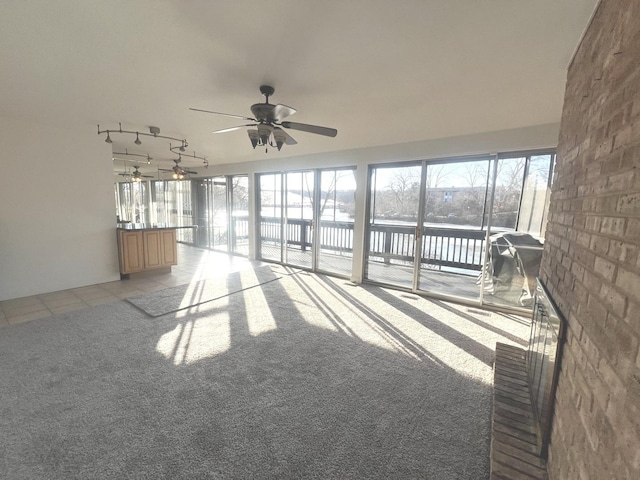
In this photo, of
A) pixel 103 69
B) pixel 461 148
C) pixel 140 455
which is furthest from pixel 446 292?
pixel 103 69

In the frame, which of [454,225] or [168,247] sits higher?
[454,225]

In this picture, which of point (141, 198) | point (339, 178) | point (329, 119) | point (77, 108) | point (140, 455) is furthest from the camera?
point (141, 198)

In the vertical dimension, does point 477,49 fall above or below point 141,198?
above

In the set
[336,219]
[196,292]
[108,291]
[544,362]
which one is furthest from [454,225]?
[108,291]

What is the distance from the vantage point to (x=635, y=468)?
2.11ft

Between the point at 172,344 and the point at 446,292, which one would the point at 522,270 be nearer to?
the point at 446,292

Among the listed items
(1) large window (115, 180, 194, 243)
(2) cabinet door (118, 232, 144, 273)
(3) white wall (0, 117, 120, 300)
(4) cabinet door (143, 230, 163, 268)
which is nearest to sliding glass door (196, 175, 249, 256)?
(1) large window (115, 180, 194, 243)

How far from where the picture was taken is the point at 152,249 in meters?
5.02

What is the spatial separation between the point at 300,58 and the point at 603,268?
2110mm

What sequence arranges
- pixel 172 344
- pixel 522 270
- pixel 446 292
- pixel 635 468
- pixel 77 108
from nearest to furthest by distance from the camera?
pixel 635 468, pixel 172 344, pixel 77 108, pixel 522 270, pixel 446 292

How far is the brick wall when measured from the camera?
0.76 metres

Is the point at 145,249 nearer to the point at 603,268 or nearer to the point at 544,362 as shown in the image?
the point at 544,362

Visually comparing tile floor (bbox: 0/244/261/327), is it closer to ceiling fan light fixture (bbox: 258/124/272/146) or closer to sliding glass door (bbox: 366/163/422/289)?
sliding glass door (bbox: 366/163/422/289)

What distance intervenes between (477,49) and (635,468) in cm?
220
